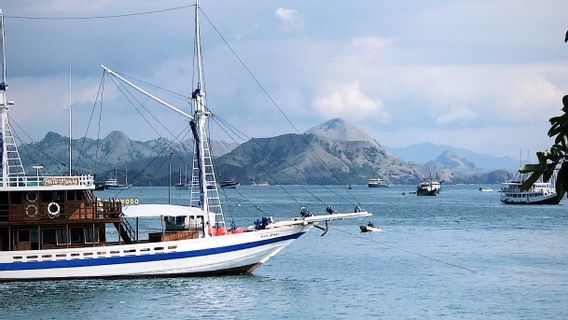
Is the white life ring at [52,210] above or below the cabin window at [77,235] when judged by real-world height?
above

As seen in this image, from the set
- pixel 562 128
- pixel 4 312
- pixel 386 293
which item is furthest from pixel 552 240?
pixel 562 128

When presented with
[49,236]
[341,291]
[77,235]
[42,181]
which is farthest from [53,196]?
[341,291]

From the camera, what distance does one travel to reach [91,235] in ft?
151

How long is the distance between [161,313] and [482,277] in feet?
75.1

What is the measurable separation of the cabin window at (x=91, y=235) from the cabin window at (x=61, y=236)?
104 centimetres

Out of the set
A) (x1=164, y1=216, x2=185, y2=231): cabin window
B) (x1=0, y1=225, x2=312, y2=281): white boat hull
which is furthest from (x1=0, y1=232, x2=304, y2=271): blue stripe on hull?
(x1=164, y1=216, x2=185, y2=231): cabin window

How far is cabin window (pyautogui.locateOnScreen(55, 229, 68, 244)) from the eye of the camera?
1781 inches

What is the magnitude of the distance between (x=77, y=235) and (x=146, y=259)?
143 inches

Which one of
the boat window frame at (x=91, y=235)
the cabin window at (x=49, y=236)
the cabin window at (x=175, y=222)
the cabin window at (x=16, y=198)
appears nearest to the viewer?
the cabin window at (x=16, y=198)

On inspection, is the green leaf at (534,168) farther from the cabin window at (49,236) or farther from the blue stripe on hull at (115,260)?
the cabin window at (49,236)

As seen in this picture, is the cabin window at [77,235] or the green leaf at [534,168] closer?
the green leaf at [534,168]

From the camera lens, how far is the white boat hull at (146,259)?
44.2 m

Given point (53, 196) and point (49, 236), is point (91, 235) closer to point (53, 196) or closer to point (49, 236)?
point (49, 236)

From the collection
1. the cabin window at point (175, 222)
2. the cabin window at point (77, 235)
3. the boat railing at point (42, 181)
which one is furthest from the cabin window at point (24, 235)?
the cabin window at point (175, 222)
